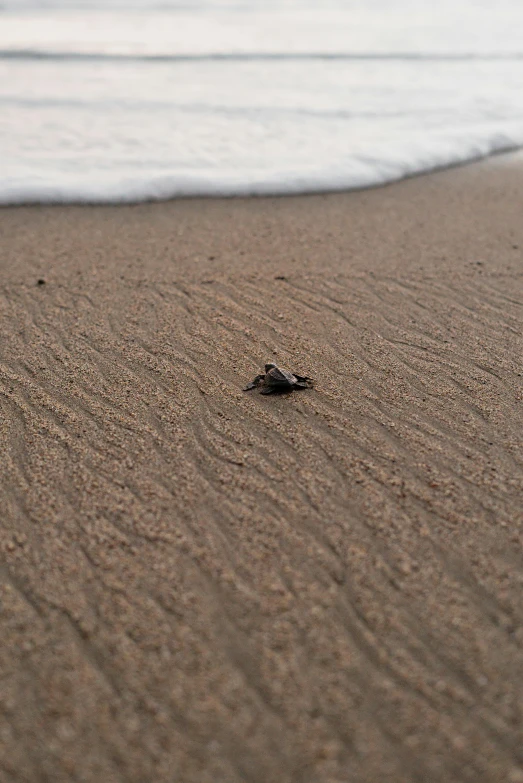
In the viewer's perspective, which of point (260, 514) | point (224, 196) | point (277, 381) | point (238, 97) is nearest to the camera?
point (260, 514)

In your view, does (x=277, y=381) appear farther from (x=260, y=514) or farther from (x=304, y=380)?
(x=260, y=514)

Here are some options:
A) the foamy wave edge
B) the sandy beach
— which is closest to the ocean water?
the foamy wave edge

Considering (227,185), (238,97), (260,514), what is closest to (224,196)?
(227,185)

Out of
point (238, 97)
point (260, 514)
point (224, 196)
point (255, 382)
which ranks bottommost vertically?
point (260, 514)

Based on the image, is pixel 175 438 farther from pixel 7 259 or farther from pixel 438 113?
pixel 438 113

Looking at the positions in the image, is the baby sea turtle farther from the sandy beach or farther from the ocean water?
the ocean water

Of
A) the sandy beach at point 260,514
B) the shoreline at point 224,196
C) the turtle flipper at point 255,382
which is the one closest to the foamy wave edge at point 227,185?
the shoreline at point 224,196

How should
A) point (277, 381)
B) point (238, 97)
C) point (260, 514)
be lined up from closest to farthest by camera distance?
point (260, 514)
point (277, 381)
point (238, 97)
